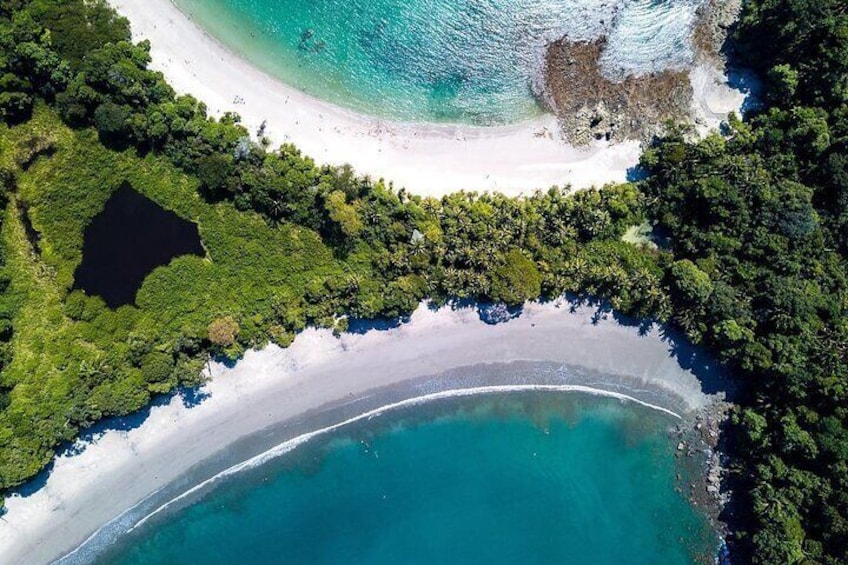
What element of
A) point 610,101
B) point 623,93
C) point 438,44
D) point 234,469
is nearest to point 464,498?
point 234,469

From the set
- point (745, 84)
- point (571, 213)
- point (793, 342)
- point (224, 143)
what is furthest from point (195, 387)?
point (745, 84)

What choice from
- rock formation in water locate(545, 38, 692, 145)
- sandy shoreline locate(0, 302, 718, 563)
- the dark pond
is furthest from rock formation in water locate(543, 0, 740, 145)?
the dark pond

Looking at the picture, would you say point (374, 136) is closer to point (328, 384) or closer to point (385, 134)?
point (385, 134)

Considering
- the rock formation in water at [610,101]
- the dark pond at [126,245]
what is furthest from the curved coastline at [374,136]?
the dark pond at [126,245]

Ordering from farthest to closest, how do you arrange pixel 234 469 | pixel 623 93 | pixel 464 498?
pixel 623 93 → pixel 464 498 → pixel 234 469

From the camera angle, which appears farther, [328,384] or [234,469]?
[234,469]

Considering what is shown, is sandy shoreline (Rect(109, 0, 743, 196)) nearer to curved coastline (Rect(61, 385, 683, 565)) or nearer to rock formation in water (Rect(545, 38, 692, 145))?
rock formation in water (Rect(545, 38, 692, 145))

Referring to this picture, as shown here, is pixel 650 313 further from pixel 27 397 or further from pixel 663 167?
pixel 27 397
